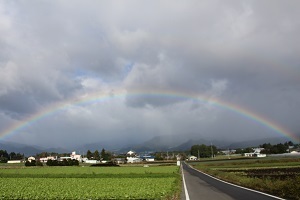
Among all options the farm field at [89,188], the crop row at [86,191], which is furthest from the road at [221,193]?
the crop row at [86,191]

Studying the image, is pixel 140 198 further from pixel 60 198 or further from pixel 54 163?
pixel 54 163

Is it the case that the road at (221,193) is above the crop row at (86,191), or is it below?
below

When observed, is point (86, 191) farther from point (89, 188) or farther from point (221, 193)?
point (221, 193)

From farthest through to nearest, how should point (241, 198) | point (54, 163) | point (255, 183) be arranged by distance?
point (54, 163) → point (255, 183) → point (241, 198)

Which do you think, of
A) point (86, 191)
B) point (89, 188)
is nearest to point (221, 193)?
point (86, 191)

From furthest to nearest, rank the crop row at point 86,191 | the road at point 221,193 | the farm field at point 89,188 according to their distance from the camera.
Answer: the road at point 221,193 → the farm field at point 89,188 → the crop row at point 86,191

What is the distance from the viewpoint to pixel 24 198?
21.1 metres

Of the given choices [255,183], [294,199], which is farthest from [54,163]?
[294,199]

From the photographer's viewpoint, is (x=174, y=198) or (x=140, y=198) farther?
(x=174, y=198)

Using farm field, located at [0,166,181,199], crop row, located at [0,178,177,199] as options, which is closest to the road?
farm field, located at [0,166,181,199]

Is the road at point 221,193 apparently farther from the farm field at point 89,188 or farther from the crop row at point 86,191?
the crop row at point 86,191

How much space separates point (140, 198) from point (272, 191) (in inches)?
445

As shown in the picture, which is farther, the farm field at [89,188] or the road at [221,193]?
the road at [221,193]

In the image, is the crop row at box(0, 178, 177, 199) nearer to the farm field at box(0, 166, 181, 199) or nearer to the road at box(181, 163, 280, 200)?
the farm field at box(0, 166, 181, 199)
